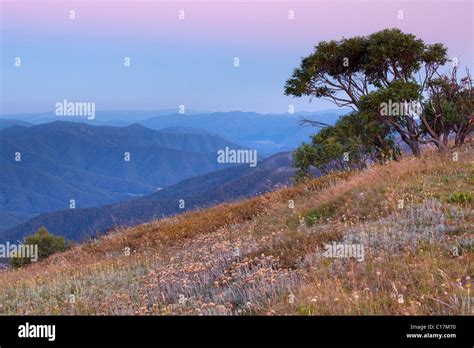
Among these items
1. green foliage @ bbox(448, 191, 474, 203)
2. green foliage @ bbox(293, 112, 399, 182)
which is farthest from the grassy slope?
green foliage @ bbox(293, 112, 399, 182)

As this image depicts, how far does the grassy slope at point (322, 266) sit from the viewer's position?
541cm

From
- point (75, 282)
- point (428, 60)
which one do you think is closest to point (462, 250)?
point (75, 282)

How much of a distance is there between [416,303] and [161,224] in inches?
541

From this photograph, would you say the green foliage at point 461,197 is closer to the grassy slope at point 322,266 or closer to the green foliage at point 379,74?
the grassy slope at point 322,266

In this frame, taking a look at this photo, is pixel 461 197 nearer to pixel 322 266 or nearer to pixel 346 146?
pixel 322 266

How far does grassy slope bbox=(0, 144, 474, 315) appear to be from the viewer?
5406mm

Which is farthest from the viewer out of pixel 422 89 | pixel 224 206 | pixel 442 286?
pixel 422 89

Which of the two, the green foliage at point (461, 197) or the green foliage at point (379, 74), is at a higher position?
the green foliage at point (379, 74)

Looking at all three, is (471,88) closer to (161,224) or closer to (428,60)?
(428,60)

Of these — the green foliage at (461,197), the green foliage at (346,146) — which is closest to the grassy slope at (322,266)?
the green foliage at (461,197)

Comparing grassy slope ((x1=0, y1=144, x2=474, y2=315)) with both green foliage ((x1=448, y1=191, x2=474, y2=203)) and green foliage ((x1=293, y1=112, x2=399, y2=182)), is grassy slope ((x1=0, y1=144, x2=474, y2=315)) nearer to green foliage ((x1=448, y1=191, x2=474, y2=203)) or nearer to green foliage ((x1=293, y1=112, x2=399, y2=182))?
green foliage ((x1=448, y1=191, x2=474, y2=203))

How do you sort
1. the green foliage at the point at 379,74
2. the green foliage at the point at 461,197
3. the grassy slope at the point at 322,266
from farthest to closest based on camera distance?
the green foliage at the point at 379,74
the green foliage at the point at 461,197
the grassy slope at the point at 322,266
